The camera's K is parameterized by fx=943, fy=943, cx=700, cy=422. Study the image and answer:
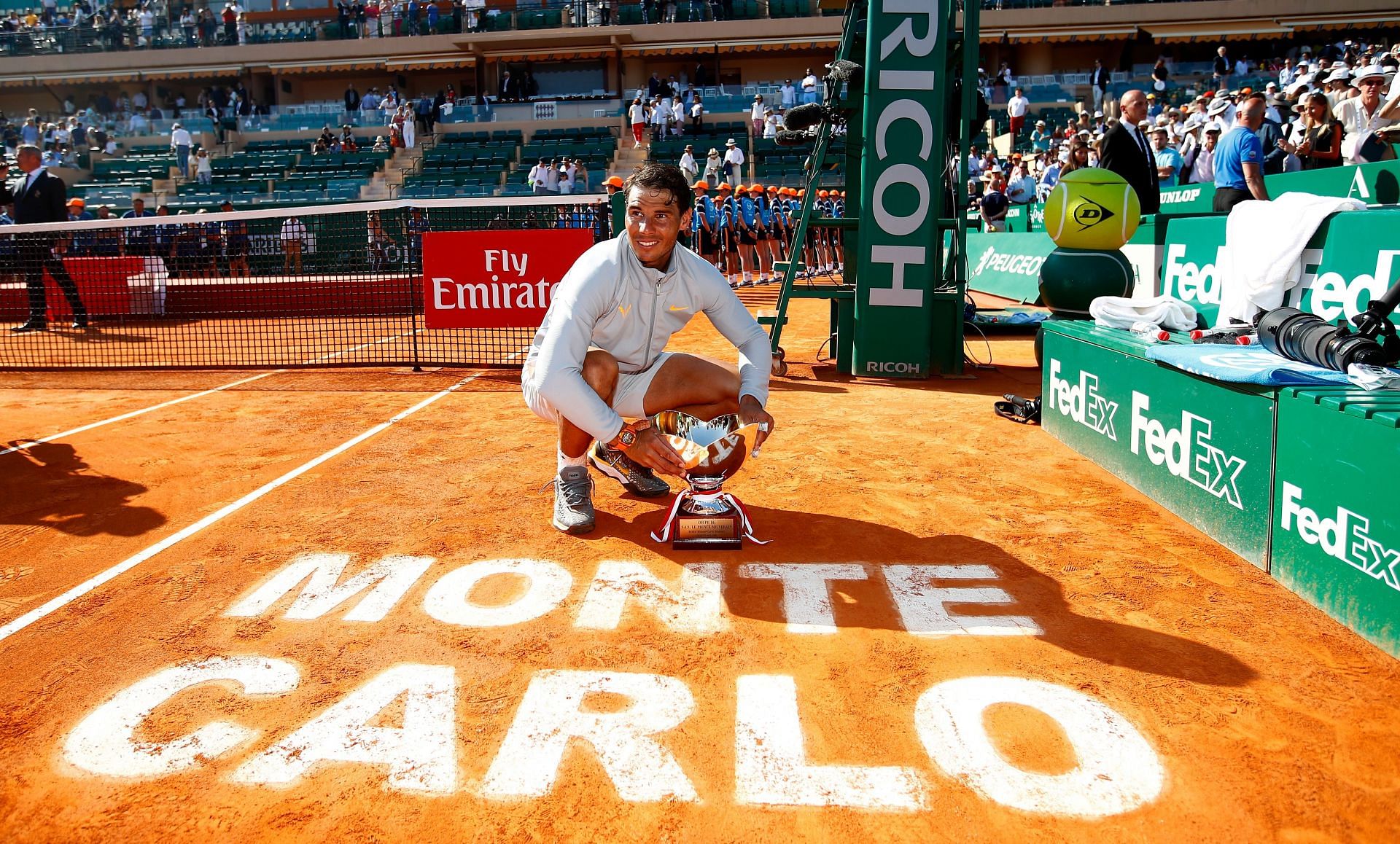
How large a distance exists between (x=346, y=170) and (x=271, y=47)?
38.4 ft

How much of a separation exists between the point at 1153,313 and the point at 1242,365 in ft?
4.55

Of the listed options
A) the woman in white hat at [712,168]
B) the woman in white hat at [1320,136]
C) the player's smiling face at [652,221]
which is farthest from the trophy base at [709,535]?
the woman in white hat at [712,168]

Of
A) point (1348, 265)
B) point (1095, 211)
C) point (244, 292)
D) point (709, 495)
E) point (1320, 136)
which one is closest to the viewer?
point (709, 495)

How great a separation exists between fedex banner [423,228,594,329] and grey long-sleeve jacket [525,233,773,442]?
479 cm

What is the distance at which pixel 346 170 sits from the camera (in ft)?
104

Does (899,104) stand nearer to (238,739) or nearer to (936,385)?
(936,385)

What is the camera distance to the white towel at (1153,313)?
5250mm

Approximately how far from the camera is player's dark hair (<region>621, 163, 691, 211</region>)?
4023mm

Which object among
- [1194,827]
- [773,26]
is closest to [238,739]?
[1194,827]

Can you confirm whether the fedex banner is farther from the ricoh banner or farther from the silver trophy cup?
the ricoh banner

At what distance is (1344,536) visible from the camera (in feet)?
10.7

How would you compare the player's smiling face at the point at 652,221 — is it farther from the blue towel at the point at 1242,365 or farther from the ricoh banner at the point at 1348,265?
the ricoh banner at the point at 1348,265

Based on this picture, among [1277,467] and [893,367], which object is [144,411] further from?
[1277,467]

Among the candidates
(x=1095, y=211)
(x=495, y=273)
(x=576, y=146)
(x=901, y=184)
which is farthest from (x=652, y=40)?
(x=1095, y=211)
